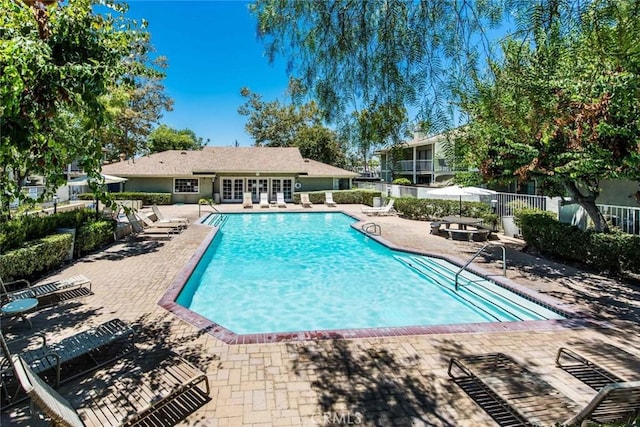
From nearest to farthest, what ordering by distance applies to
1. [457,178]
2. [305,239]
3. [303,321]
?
[303,321]
[457,178]
[305,239]

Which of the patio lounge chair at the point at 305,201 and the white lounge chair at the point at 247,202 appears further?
the patio lounge chair at the point at 305,201

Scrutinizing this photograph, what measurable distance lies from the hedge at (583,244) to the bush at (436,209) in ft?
12.5

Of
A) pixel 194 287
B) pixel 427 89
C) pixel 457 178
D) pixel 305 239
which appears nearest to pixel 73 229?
pixel 194 287

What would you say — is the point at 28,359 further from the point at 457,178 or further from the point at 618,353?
the point at 457,178

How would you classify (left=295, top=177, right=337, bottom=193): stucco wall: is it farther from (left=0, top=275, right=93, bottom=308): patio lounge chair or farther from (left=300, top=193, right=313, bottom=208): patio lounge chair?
(left=0, top=275, right=93, bottom=308): patio lounge chair

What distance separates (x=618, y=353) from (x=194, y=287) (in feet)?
28.3

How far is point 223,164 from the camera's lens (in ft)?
98.5

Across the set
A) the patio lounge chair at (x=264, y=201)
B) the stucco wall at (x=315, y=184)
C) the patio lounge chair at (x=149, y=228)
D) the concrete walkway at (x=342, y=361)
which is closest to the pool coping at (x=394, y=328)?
the concrete walkway at (x=342, y=361)

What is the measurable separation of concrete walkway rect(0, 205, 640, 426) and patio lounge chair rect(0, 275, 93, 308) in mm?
325

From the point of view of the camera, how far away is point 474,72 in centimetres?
366

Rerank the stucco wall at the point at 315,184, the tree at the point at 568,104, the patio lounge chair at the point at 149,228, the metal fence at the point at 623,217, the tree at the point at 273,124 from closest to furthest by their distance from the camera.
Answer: the tree at the point at 568,104
the metal fence at the point at 623,217
the patio lounge chair at the point at 149,228
the stucco wall at the point at 315,184
the tree at the point at 273,124

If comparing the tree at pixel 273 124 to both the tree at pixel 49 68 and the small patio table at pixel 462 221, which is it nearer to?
the small patio table at pixel 462 221

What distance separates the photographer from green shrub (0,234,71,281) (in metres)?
7.59

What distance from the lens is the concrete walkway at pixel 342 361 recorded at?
149 inches
